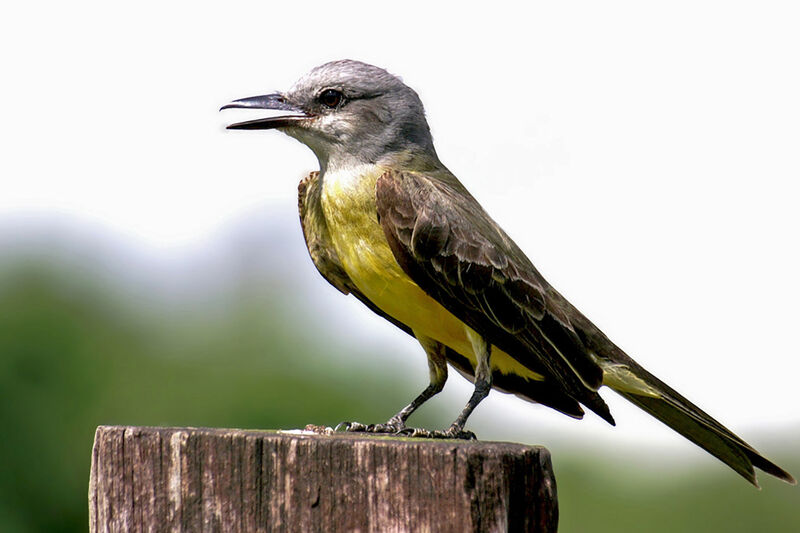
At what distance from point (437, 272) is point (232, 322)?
50.1 ft

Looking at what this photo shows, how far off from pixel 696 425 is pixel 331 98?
3121 mm

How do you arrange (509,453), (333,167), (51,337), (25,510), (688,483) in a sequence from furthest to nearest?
(688,483)
(51,337)
(25,510)
(333,167)
(509,453)

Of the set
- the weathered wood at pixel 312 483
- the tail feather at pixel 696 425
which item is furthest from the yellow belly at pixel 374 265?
the weathered wood at pixel 312 483

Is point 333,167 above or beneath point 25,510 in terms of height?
above

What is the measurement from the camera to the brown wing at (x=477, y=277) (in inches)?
264

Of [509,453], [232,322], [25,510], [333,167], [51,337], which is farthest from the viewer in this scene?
[232,322]

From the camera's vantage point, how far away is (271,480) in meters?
4.07

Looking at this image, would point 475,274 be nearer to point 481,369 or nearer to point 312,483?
point 481,369

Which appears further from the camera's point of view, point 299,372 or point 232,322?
point 232,322

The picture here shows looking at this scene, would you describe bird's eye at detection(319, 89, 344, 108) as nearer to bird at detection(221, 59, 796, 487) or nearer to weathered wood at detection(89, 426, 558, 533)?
bird at detection(221, 59, 796, 487)

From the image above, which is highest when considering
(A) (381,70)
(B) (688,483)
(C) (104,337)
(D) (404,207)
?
(A) (381,70)

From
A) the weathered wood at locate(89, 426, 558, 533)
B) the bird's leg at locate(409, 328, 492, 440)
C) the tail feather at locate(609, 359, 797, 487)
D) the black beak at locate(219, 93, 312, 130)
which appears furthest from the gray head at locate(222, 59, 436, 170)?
the weathered wood at locate(89, 426, 558, 533)

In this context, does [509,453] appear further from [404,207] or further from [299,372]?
[299,372]

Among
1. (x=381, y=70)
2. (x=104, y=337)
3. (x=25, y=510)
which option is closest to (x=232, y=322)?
(x=104, y=337)
